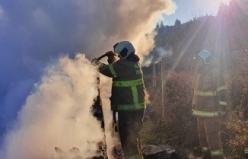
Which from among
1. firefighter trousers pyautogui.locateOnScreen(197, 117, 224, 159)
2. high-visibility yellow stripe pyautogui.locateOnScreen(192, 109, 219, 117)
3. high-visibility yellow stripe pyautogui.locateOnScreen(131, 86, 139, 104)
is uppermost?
high-visibility yellow stripe pyautogui.locateOnScreen(131, 86, 139, 104)

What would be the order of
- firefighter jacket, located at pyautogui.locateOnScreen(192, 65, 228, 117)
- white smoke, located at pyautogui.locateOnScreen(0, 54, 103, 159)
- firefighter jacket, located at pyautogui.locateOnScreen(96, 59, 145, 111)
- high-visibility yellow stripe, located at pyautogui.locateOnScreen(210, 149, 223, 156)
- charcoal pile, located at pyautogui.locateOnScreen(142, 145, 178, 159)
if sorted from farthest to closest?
charcoal pile, located at pyautogui.locateOnScreen(142, 145, 178, 159) < firefighter jacket, located at pyautogui.locateOnScreen(192, 65, 228, 117) < high-visibility yellow stripe, located at pyautogui.locateOnScreen(210, 149, 223, 156) < firefighter jacket, located at pyautogui.locateOnScreen(96, 59, 145, 111) < white smoke, located at pyautogui.locateOnScreen(0, 54, 103, 159)

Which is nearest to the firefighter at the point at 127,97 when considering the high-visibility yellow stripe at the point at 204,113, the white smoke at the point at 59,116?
the white smoke at the point at 59,116

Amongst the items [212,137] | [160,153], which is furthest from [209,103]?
[160,153]

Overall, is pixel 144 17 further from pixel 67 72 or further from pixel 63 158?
pixel 63 158

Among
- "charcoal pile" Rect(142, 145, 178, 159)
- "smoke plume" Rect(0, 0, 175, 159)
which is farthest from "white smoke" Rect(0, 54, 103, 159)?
"charcoal pile" Rect(142, 145, 178, 159)

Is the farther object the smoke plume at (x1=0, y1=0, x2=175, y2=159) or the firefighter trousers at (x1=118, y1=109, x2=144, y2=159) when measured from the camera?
the firefighter trousers at (x1=118, y1=109, x2=144, y2=159)

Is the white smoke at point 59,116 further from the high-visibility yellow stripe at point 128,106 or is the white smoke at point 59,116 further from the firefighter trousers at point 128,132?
the high-visibility yellow stripe at point 128,106

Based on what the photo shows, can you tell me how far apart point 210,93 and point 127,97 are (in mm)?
1673

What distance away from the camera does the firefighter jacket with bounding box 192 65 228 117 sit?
191 inches

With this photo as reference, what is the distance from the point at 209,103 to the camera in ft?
16.3

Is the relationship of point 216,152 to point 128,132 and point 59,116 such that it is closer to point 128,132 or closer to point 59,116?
point 128,132

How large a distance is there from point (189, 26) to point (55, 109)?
1289 inches

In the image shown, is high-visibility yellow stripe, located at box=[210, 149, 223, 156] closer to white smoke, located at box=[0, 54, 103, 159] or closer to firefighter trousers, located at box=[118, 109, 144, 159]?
firefighter trousers, located at box=[118, 109, 144, 159]

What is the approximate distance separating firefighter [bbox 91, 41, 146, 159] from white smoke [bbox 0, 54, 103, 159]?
57 centimetres
